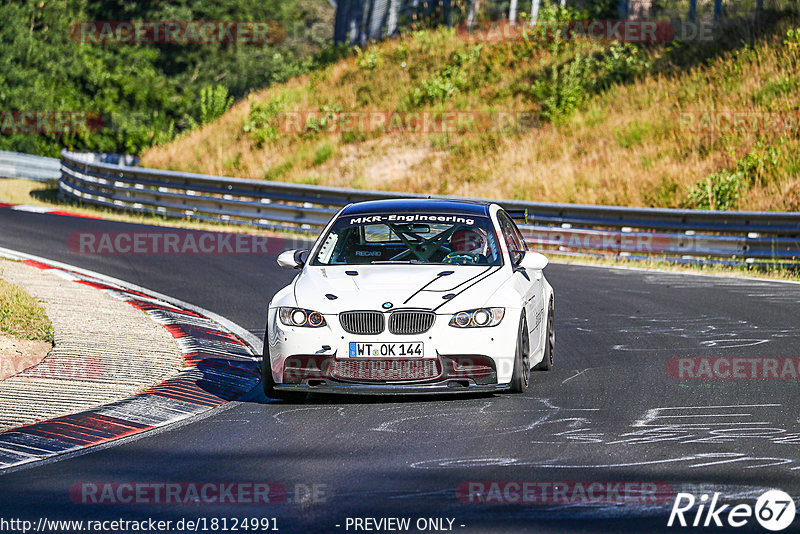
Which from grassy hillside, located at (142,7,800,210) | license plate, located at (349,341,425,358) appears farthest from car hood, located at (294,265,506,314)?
grassy hillside, located at (142,7,800,210)

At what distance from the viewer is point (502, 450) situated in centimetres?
714

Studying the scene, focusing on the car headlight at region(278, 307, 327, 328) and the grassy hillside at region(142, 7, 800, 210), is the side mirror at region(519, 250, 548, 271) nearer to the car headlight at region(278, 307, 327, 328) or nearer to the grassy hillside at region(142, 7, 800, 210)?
the car headlight at region(278, 307, 327, 328)

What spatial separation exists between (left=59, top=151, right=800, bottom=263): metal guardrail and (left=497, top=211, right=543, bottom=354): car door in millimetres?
7959

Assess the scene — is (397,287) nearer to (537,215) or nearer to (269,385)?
(269,385)

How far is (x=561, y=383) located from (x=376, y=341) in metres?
1.88

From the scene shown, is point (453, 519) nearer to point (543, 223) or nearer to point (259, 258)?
point (259, 258)

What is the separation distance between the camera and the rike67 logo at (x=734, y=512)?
543cm

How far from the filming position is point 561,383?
965cm

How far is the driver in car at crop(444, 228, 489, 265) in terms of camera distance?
9.67m

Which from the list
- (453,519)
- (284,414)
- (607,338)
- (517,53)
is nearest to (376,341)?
(284,414)

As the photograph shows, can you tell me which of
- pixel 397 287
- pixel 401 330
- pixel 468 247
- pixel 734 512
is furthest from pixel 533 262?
pixel 734 512

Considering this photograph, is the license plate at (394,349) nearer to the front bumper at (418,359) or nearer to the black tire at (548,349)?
the front bumper at (418,359)

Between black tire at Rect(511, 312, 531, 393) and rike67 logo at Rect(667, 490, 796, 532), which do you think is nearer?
rike67 logo at Rect(667, 490, 796, 532)

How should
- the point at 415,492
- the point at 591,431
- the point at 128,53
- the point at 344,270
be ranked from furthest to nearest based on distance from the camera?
1. the point at 128,53
2. the point at 344,270
3. the point at 591,431
4. the point at 415,492
